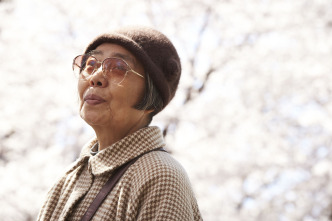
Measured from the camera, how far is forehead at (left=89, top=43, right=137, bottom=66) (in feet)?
5.18

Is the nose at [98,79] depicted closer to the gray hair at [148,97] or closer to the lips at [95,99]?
the lips at [95,99]

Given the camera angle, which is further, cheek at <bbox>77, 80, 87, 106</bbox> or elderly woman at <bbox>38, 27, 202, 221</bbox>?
cheek at <bbox>77, 80, 87, 106</bbox>

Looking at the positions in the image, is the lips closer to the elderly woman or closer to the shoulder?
the elderly woman

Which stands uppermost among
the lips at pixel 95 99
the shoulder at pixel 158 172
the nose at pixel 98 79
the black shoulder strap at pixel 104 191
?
the nose at pixel 98 79

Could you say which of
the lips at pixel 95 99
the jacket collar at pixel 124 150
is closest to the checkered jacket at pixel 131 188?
the jacket collar at pixel 124 150

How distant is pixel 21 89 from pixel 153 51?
5549mm

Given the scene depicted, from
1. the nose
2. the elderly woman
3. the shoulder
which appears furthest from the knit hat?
the shoulder

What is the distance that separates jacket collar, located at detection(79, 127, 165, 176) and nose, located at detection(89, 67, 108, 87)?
0.24 m

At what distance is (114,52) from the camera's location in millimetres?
1596

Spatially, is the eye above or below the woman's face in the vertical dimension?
above

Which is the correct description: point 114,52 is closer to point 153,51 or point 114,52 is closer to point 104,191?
point 153,51

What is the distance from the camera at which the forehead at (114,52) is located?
1580mm

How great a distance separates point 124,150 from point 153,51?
42 cm

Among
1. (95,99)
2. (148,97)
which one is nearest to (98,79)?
(95,99)
